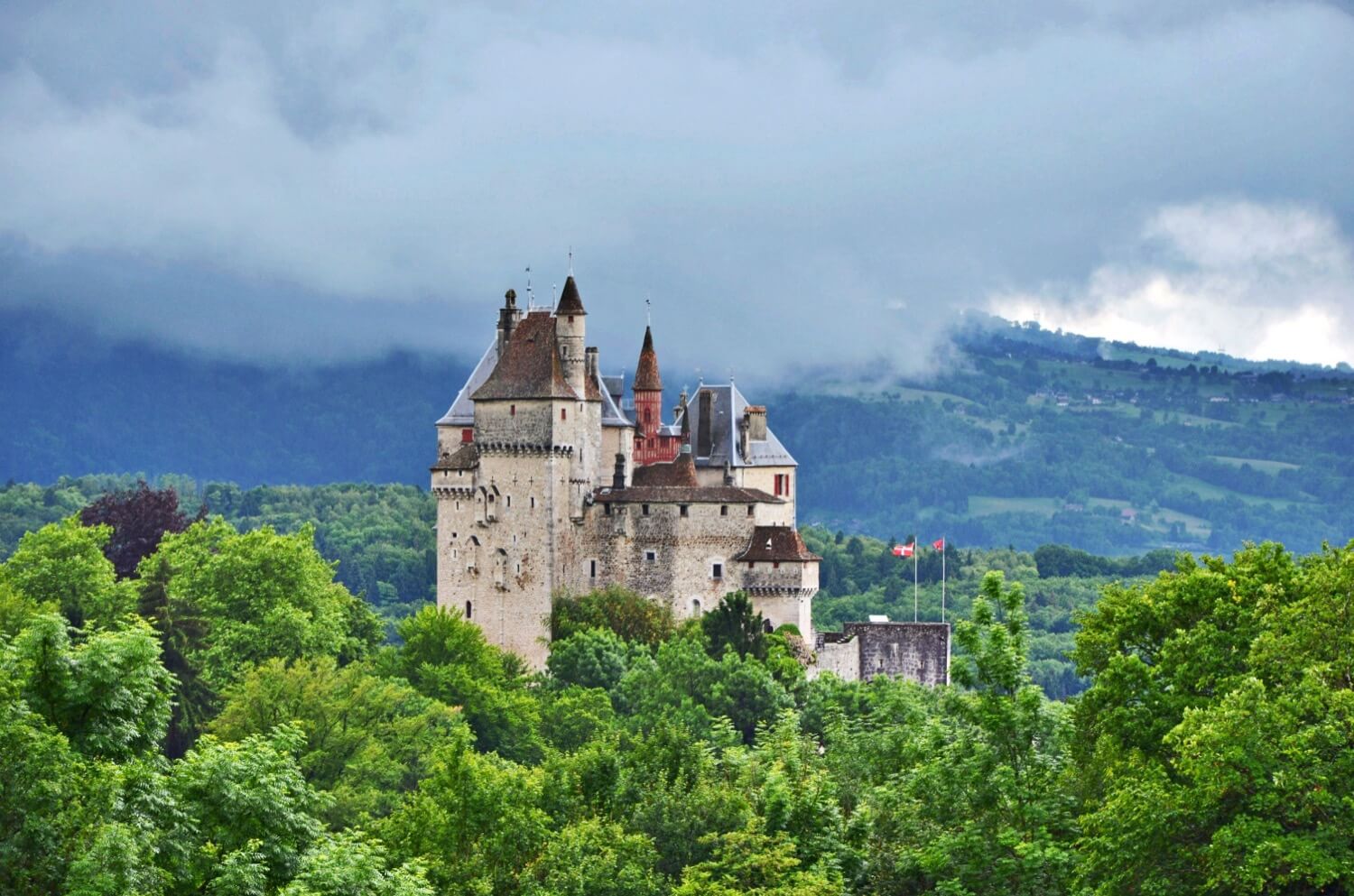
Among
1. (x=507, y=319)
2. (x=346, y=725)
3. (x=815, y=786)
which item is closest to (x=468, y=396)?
(x=507, y=319)

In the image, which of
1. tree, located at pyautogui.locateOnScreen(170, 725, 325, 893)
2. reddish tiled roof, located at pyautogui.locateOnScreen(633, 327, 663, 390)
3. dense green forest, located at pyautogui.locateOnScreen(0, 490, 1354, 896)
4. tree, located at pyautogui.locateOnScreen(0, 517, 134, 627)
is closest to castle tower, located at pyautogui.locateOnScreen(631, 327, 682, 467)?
reddish tiled roof, located at pyautogui.locateOnScreen(633, 327, 663, 390)

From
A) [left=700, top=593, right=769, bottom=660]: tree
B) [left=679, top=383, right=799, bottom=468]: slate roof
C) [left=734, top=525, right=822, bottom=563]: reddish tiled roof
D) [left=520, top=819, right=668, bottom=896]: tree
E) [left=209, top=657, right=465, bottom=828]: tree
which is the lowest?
[left=520, top=819, right=668, bottom=896]: tree

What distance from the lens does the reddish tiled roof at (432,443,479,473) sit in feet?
361

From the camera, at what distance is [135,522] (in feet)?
411

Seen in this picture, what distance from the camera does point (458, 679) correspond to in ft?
320

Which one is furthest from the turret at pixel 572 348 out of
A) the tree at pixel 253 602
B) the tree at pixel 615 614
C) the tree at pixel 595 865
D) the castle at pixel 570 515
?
the tree at pixel 595 865

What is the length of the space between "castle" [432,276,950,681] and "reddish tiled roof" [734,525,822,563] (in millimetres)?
50

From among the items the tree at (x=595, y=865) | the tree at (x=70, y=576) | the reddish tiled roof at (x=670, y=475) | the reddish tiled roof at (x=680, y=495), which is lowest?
the tree at (x=595, y=865)

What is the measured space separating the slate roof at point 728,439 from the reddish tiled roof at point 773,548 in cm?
528

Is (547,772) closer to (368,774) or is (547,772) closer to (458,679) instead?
(368,774)

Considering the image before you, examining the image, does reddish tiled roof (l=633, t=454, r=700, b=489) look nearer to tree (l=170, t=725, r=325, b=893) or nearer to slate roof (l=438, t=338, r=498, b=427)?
slate roof (l=438, t=338, r=498, b=427)

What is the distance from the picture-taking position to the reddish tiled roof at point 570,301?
11025cm

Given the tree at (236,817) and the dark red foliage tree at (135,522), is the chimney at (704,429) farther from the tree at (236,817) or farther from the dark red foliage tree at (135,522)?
the tree at (236,817)

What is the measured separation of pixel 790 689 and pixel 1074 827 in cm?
4969
